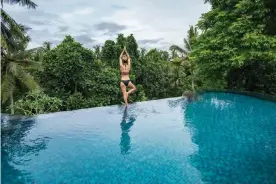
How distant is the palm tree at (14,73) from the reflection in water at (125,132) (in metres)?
5.87

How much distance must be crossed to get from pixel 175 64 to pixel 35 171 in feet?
71.2

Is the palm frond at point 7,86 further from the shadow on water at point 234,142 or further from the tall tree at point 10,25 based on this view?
the shadow on water at point 234,142

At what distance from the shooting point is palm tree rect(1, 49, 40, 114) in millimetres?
12578

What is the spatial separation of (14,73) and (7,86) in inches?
27.8

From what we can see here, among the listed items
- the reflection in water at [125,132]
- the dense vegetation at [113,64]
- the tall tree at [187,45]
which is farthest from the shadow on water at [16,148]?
the tall tree at [187,45]

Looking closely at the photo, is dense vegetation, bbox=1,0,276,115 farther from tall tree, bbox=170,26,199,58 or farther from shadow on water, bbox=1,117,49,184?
tall tree, bbox=170,26,199,58

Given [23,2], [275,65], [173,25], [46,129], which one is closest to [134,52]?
[173,25]

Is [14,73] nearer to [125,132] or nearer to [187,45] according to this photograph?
[125,132]

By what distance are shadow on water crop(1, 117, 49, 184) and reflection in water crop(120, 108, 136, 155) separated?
1805 millimetres

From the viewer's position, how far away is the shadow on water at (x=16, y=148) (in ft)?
14.1

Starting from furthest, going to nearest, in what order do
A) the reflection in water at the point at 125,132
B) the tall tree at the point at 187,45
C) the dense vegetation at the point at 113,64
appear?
1. the tall tree at the point at 187,45
2. the dense vegetation at the point at 113,64
3. the reflection in water at the point at 125,132

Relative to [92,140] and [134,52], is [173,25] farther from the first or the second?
[92,140]

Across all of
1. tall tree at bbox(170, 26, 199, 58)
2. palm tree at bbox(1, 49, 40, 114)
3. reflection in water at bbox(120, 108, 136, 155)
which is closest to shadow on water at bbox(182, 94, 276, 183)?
reflection in water at bbox(120, 108, 136, 155)

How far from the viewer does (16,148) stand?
229 inches
